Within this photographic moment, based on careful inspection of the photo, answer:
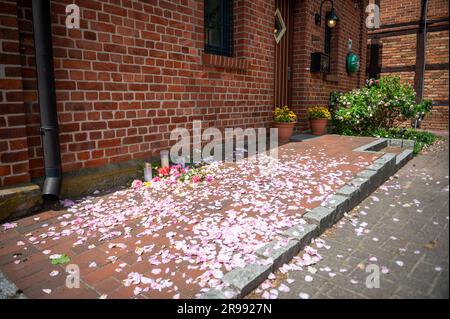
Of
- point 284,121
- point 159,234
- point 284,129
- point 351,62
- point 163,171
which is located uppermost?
point 351,62

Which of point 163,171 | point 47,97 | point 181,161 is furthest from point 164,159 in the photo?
point 47,97

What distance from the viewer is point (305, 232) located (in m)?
2.54

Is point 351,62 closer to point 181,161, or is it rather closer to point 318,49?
point 318,49

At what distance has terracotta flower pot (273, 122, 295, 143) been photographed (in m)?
6.47

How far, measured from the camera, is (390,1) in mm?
12148

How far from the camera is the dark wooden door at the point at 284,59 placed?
7.04 metres

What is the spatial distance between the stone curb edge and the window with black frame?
3249 mm

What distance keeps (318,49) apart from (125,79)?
5.85m

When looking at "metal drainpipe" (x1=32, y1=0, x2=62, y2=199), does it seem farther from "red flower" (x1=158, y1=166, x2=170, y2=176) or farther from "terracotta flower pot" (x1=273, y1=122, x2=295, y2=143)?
"terracotta flower pot" (x1=273, y1=122, x2=295, y2=143)

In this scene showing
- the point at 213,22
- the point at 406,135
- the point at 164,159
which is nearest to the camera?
the point at 164,159

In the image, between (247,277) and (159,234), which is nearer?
(247,277)

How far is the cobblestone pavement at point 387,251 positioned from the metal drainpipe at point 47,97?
7.62 feet

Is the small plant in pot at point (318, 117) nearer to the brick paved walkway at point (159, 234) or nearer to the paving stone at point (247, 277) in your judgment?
the brick paved walkway at point (159, 234)

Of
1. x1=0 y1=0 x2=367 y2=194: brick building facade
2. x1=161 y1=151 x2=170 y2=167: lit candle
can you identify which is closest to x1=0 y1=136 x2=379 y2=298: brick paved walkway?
x1=161 y1=151 x2=170 y2=167: lit candle
